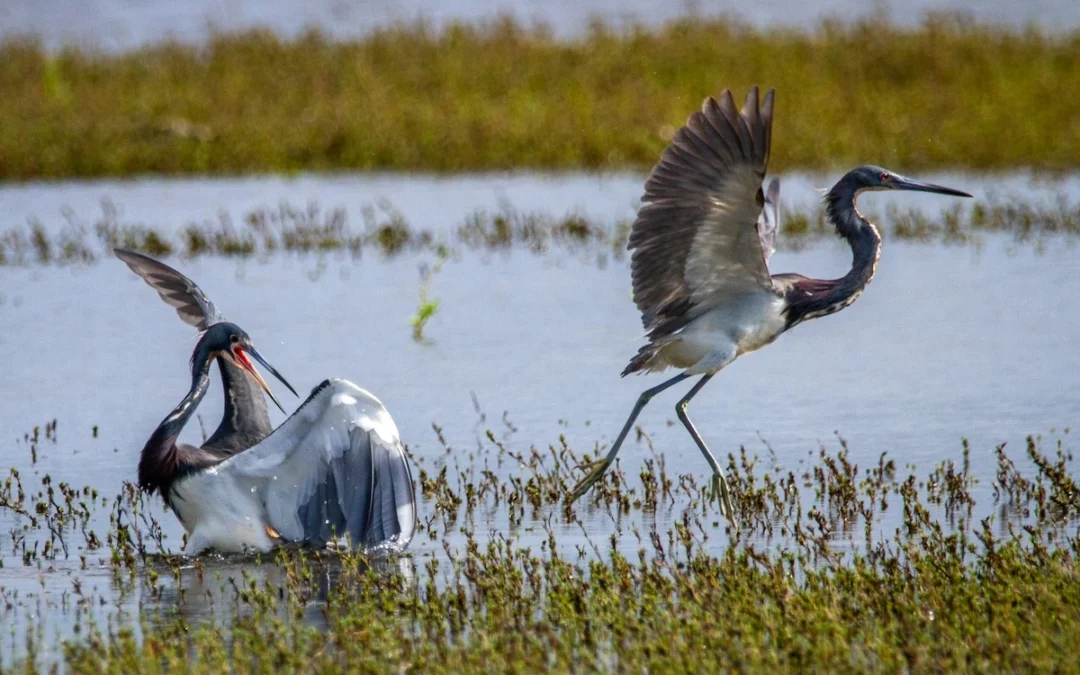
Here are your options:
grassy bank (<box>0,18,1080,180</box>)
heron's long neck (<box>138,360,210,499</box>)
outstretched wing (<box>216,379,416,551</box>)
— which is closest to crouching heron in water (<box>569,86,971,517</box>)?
outstretched wing (<box>216,379,416,551</box>)

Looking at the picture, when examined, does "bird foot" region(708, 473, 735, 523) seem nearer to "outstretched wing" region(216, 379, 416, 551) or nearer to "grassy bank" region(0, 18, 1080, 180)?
"outstretched wing" region(216, 379, 416, 551)

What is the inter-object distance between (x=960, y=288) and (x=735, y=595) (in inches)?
257

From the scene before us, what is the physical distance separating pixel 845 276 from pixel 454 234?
677cm

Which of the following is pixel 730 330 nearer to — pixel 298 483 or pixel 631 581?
pixel 631 581

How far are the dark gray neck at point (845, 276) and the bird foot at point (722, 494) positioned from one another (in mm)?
851

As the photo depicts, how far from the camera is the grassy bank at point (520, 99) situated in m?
16.5

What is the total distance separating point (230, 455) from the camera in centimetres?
632

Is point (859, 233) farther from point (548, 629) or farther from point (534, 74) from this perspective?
point (534, 74)

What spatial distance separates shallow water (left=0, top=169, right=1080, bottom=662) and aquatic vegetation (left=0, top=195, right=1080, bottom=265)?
25cm

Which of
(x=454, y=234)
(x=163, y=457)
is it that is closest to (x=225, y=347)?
(x=163, y=457)

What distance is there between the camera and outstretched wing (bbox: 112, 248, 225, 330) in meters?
7.09

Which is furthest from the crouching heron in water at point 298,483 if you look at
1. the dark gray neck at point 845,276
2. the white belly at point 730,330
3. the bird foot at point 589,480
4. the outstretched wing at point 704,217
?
the dark gray neck at point 845,276

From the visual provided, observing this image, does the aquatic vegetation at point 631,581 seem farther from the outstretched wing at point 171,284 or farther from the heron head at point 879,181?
the heron head at point 879,181

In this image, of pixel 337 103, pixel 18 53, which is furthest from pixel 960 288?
pixel 18 53
